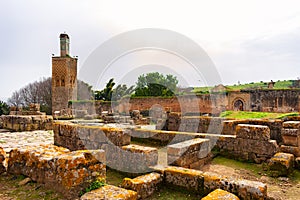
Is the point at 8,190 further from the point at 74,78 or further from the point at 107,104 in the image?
the point at 74,78

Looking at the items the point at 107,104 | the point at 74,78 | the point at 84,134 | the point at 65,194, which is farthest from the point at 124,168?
the point at 74,78

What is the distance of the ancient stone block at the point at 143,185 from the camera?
4.17 m

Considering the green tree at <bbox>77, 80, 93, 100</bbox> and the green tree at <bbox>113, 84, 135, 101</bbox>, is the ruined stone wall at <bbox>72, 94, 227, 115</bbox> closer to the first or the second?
the green tree at <bbox>113, 84, 135, 101</bbox>

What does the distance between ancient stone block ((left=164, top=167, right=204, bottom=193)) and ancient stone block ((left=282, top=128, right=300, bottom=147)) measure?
12.3 ft

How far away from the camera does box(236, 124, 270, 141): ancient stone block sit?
22.7 ft

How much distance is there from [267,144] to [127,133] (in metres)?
4.17

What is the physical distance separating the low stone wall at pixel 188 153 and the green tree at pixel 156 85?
27.6m

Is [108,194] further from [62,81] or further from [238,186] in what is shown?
[62,81]

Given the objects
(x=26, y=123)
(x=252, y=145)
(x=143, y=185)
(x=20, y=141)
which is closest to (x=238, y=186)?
(x=143, y=185)

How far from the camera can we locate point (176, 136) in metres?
8.34

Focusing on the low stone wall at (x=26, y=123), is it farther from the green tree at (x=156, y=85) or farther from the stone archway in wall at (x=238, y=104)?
the green tree at (x=156, y=85)

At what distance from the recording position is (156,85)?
3822 cm

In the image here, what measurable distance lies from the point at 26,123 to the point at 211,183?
11.8m

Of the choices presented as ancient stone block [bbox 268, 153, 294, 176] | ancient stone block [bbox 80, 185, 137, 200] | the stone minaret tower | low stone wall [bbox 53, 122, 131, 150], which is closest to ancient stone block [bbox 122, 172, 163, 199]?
ancient stone block [bbox 80, 185, 137, 200]
